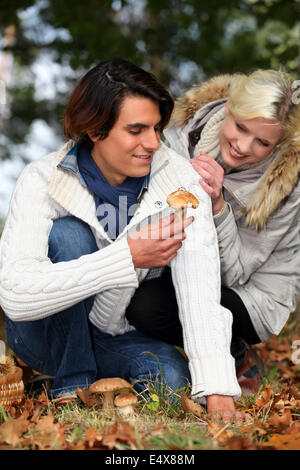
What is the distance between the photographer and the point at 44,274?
7.73ft

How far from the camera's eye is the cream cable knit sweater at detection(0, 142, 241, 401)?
2344 millimetres

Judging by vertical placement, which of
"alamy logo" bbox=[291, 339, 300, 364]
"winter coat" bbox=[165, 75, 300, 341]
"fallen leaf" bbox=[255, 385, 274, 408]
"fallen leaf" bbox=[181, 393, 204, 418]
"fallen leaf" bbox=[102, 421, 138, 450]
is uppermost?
"winter coat" bbox=[165, 75, 300, 341]

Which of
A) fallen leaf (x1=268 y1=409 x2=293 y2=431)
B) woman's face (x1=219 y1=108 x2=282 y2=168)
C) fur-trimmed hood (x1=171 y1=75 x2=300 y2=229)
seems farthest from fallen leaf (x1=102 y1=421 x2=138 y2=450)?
woman's face (x1=219 y1=108 x2=282 y2=168)

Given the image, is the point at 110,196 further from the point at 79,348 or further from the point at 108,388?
the point at 108,388

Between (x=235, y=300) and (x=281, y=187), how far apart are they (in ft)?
2.28

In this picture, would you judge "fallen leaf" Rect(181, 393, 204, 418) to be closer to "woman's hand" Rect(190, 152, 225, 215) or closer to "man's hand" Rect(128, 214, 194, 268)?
"man's hand" Rect(128, 214, 194, 268)

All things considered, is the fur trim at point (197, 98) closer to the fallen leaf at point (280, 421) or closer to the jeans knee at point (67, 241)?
the jeans knee at point (67, 241)

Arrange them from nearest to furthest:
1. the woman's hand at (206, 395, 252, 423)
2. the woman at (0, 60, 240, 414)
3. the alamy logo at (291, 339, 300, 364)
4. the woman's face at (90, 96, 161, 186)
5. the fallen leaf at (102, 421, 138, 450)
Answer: the fallen leaf at (102, 421, 138, 450) → the woman's hand at (206, 395, 252, 423) → the woman at (0, 60, 240, 414) → the woman's face at (90, 96, 161, 186) → the alamy logo at (291, 339, 300, 364)

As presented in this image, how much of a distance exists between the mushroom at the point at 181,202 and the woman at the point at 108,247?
3.5 inches

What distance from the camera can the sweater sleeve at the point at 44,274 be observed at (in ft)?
7.66

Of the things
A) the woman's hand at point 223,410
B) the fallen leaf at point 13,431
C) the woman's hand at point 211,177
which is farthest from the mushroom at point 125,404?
the woman's hand at point 211,177

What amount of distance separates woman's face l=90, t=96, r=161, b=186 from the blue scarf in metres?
0.08
